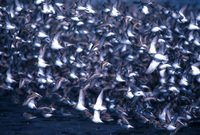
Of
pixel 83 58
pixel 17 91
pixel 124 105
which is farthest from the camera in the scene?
pixel 17 91

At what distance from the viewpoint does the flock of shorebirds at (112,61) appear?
13.6m

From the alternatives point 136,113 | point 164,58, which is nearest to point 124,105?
point 136,113

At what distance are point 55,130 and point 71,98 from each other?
364 centimetres

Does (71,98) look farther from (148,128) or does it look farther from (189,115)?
(189,115)

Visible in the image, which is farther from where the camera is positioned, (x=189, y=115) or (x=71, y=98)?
(x=71, y=98)

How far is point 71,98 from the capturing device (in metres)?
16.4

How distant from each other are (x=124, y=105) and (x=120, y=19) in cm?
415

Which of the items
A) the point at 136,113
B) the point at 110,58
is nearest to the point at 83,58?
the point at 110,58

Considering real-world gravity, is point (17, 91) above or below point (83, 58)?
below

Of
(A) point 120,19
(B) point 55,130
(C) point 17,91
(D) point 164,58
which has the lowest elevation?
(B) point 55,130

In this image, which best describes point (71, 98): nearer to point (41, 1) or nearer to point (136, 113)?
point (136, 113)

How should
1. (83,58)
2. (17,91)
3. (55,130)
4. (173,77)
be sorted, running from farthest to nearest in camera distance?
(17,91), (83,58), (173,77), (55,130)

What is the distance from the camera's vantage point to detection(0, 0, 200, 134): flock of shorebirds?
13.6 meters

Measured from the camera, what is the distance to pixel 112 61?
16.4m
